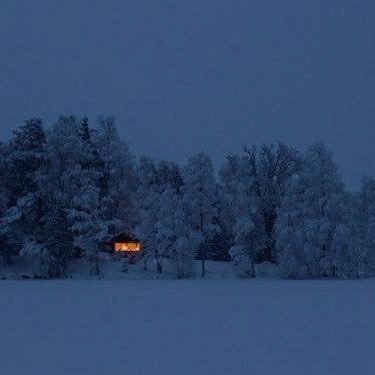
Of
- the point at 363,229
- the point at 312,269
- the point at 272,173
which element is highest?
the point at 272,173

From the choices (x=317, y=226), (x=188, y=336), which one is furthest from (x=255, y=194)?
(x=188, y=336)

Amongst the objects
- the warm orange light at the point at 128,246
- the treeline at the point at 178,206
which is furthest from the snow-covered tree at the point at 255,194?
the warm orange light at the point at 128,246

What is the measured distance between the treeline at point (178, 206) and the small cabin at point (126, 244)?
4.06ft

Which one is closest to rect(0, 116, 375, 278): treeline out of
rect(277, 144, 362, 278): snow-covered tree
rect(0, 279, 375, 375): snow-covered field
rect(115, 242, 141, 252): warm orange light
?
rect(277, 144, 362, 278): snow-covered tree

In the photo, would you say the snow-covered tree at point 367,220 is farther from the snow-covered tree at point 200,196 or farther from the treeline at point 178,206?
the snow-covered tree at point 200,196

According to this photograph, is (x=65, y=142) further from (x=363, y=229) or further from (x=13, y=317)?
(x=13, y=317)

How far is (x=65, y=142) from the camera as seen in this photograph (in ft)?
200

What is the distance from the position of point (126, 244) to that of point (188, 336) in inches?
1860

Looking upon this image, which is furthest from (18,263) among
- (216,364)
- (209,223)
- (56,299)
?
(216,364)

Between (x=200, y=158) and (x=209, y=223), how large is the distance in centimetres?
608

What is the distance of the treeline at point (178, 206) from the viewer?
5438cm

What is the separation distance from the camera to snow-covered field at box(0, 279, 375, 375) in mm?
13594

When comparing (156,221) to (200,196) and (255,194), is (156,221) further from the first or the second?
(255,194)

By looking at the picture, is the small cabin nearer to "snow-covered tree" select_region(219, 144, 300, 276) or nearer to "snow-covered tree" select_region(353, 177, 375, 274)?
"snow-covered tree" select_region(219, 144, 300, 276)
